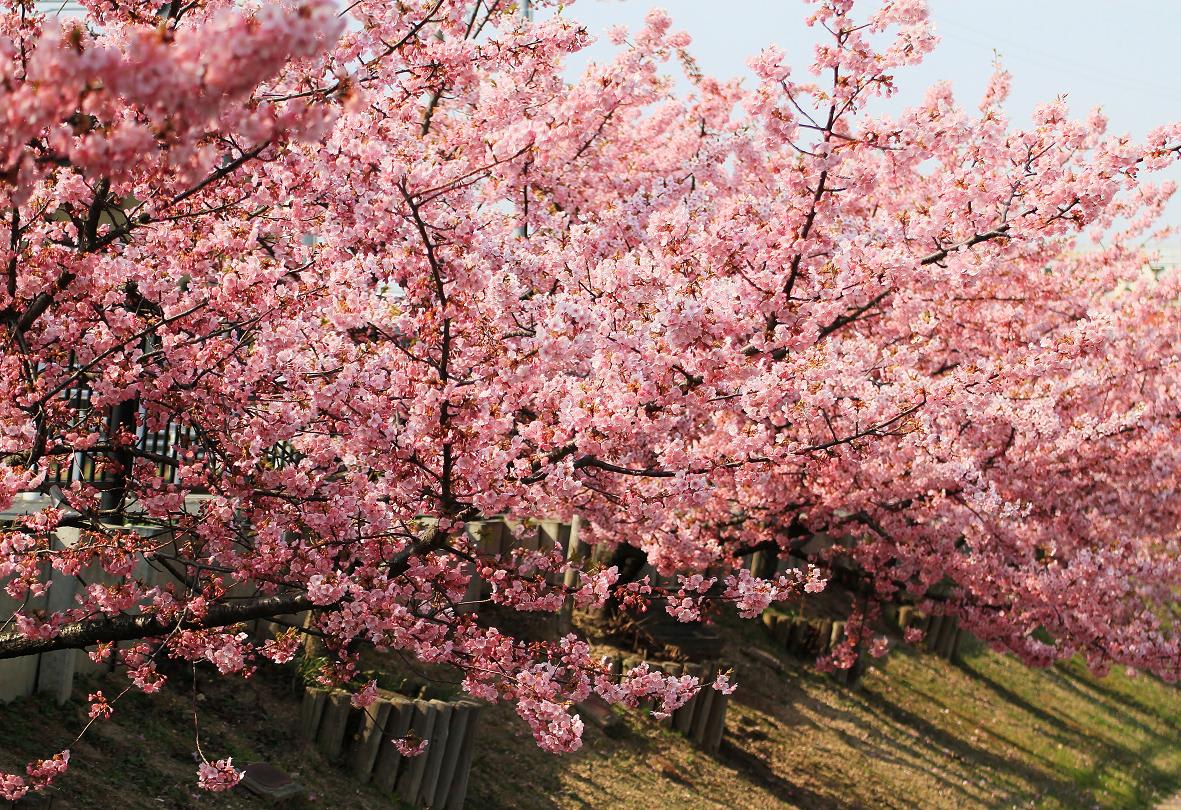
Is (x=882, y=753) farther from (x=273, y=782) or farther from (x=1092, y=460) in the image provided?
(x=273, y=782)

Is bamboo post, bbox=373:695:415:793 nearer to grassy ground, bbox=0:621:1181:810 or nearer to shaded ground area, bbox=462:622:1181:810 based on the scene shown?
grassy ground, bbox=0:621:1181:810

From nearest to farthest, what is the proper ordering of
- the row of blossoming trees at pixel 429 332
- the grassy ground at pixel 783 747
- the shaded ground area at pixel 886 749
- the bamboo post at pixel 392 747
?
1. the row of blossoming trees at pixel 429 332
2. the grassy ground at pixel 783 747
3. the bamboo post at pixel 392 747
4. the shaded ground area at pixel 886 749

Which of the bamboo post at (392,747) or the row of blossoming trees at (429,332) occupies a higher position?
the row of blossoming trees at (429,332)

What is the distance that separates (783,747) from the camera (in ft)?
39.4

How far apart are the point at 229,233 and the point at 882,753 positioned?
384 inches

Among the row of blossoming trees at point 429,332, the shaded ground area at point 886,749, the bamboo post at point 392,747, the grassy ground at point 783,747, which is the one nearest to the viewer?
the row of blossoming trees at point 429,332

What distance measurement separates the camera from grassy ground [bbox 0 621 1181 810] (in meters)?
7.08

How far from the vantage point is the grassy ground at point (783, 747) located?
7.08 m

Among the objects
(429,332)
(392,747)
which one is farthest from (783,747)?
(429,332)

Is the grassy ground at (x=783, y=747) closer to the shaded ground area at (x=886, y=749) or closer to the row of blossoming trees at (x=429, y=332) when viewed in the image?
the shaded ground area at (x=886, y=749)

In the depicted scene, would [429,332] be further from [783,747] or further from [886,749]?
[886,749]

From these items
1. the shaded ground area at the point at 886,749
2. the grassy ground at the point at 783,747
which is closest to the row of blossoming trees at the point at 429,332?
the grassy ground at the point at 783,747

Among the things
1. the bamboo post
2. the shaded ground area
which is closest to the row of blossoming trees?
the bamboo post

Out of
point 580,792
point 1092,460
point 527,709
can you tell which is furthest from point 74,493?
point 1092,460
